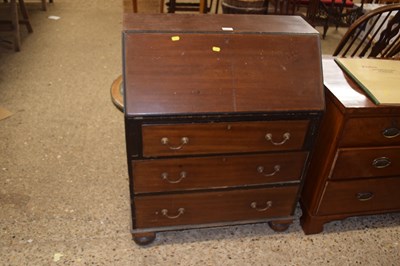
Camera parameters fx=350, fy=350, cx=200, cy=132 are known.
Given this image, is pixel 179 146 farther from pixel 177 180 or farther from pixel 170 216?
pixel 170 216

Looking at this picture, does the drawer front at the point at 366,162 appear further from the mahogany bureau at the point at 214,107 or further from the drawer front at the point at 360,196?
the mahogany bureau at the point at 214,107

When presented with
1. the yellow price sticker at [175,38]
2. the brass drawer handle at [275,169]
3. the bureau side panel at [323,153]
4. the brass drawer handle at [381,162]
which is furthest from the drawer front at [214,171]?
the yellow price sticker at [175,38]

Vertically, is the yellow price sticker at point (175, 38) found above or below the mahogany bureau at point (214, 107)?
above

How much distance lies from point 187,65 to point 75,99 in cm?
164

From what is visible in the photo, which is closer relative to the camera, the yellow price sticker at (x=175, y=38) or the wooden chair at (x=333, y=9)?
the yellow price sticker at (x=175, y=38)

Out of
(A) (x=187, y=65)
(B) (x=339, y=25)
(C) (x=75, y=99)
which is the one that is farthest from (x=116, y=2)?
(A) (x=187, y=65)

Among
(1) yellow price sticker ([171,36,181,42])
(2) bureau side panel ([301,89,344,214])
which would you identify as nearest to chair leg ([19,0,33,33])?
(1) yellow price sticker ([171,36,181,42])

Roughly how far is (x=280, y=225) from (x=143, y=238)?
0.66 metres

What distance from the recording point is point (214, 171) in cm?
143

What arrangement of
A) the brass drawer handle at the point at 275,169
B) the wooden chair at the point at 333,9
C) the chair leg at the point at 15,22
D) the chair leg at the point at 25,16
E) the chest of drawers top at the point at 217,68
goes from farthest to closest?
the wooden chair at the point at 333,9 → the chair leg at the point at 25,16 → the chair leg at the point at 15,22 → the brass drawer handle at the point at 275,169 → the chest of drawers top at the point at 217,68

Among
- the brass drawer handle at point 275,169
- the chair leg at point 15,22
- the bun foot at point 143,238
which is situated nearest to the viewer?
the brass drawer handle at point 275,169

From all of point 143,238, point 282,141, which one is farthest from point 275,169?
point 143,238

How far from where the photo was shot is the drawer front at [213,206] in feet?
4.86

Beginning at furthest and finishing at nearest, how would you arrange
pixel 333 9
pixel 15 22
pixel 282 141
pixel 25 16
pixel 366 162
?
pixel 333 9, pixel 25 16, pixel 15 22, pixel 366 162, pixel 282 141
